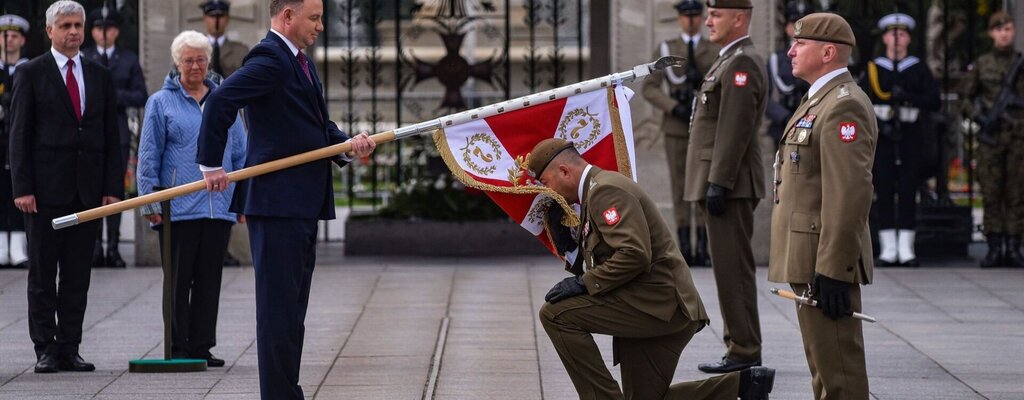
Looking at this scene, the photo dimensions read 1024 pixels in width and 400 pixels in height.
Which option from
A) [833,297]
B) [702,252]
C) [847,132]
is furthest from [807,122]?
[702,252]

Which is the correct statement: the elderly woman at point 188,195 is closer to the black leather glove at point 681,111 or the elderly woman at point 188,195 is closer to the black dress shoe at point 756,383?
the black dress shoe at point 756,383

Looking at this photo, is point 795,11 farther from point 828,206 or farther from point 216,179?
point 216,179

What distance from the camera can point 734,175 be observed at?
797cm

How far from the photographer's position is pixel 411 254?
46.6 feet

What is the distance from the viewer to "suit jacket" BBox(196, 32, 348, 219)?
6.21m

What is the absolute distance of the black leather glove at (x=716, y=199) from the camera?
7977mm

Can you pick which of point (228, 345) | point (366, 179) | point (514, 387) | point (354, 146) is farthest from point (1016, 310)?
point (366, 179)

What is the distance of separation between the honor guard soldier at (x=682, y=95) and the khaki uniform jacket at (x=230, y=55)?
11.1 ft


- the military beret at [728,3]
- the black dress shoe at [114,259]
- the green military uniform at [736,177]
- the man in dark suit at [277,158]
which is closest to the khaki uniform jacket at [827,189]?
the man in dark suit at [277,158]

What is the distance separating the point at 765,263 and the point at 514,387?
647cm

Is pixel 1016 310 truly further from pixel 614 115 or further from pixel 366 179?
pixel 366 179

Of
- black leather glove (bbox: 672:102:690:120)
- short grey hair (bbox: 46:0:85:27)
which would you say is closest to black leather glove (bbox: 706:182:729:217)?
short grey hair (bbox: 46:0:85:27)

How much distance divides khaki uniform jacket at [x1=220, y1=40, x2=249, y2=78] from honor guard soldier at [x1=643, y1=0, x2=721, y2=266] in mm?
3379

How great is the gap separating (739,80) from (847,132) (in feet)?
7.30
